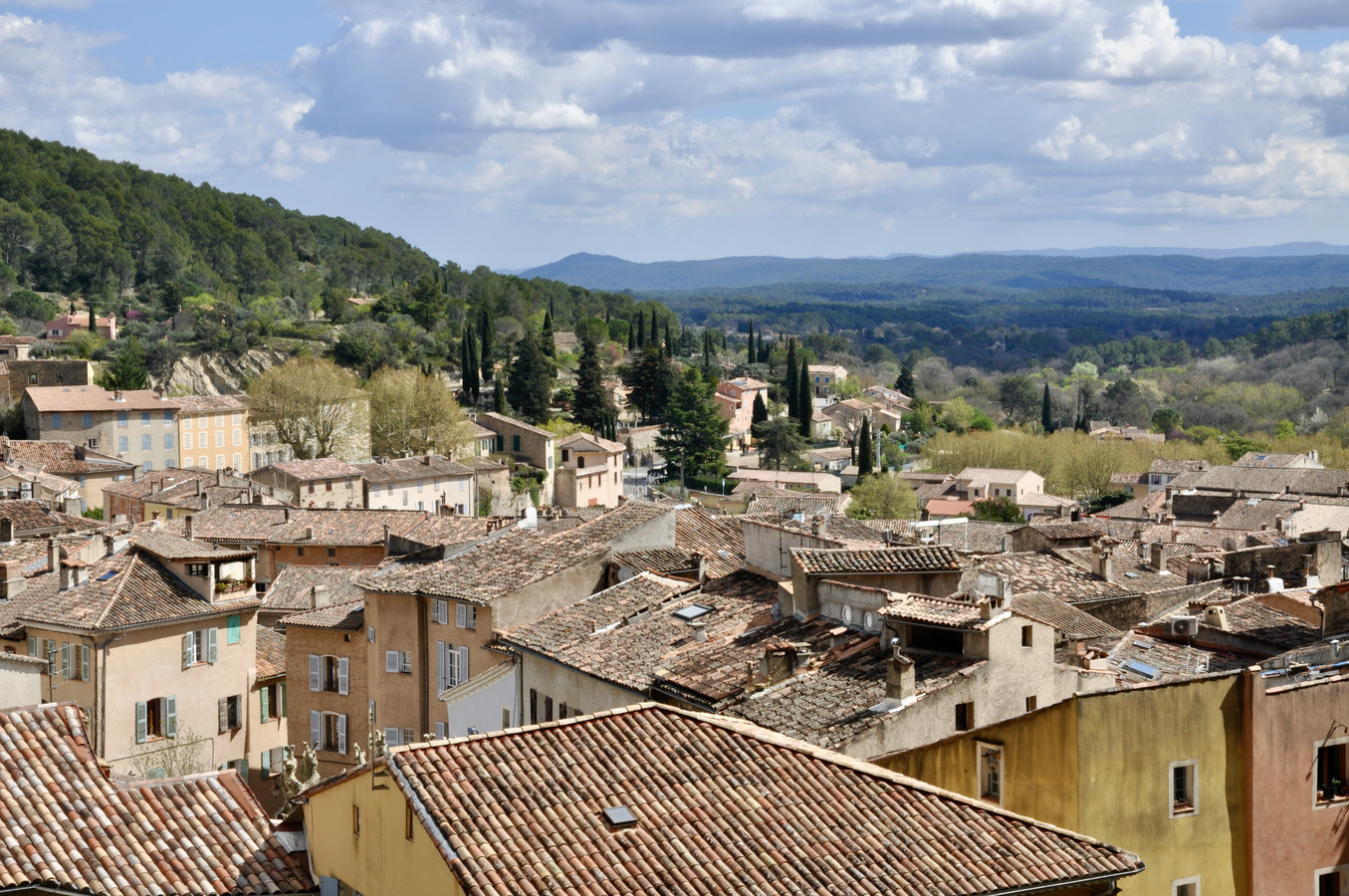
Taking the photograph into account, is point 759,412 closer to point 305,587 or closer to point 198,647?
point 305,587

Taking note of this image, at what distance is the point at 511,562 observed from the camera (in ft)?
83.1

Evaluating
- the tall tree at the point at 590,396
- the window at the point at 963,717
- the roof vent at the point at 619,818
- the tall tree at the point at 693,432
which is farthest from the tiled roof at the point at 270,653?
the tall tree at the point at 590,396

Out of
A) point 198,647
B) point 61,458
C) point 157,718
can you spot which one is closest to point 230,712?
point 198,647

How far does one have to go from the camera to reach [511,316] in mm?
141125

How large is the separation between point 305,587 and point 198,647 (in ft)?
24.7

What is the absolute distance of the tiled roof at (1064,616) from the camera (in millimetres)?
20969

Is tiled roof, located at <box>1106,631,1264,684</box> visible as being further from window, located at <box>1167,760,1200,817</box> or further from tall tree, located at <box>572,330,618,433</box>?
tall tree, located at <box>572,330,618,433</box>

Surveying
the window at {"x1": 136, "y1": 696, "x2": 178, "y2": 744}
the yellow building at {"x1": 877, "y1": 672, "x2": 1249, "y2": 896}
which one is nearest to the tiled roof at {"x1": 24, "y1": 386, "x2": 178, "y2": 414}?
the window at {"x1": 136, "y1": 696, "x2": 178, "y2": 744}

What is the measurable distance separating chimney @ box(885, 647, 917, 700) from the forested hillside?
337ft

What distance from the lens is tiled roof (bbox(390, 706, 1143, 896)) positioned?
9.79 metres

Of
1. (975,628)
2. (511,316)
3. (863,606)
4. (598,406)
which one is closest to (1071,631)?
(863,606)

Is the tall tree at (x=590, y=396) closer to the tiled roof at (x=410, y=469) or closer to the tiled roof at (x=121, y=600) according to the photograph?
the tiled roof at (x=410, y=469)

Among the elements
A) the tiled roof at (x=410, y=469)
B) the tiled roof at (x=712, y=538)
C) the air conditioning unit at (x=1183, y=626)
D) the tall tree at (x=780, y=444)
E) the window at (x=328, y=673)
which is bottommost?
the tall tree at (x=780, y=444)

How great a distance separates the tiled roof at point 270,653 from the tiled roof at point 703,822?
21757mm
